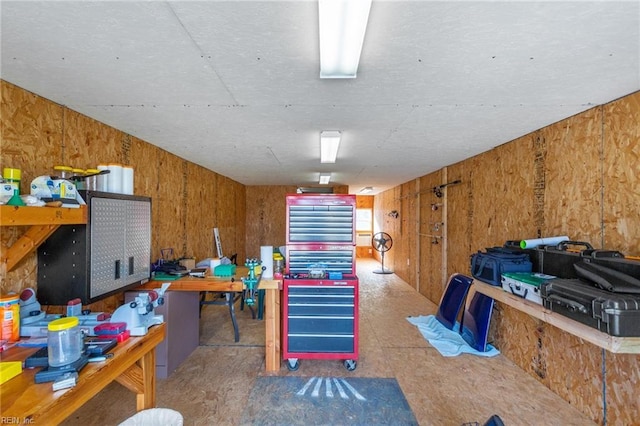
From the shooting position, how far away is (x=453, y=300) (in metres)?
3.57

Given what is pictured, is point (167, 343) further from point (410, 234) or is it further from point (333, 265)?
point (410, 234)

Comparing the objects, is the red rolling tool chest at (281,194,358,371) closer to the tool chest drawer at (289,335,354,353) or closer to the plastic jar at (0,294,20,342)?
the tool chest drawer at (289,335,354,353)

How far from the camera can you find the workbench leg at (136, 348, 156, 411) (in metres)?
1.60

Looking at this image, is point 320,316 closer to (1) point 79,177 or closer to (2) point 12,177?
(1) point 79,177

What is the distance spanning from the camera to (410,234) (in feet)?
20.1

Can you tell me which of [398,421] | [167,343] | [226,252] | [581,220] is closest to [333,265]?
[398,421]

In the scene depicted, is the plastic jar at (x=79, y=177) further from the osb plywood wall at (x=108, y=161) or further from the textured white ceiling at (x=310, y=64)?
the textured white ceiling at (x=310, y=64)

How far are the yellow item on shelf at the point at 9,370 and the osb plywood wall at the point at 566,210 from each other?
3494 millimetres

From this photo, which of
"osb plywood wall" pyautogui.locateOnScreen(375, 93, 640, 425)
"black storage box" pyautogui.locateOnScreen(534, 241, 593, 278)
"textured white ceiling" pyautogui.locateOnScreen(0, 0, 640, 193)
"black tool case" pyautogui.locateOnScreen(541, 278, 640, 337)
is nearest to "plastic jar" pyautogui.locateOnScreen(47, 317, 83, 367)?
"textured white ceiling" pyautogui.locateOnScreen(0, 0, 640, 193)

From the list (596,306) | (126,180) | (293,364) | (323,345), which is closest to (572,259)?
(596,306)

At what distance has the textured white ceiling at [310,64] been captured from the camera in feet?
3.61

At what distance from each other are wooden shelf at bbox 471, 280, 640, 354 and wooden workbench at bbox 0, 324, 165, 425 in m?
2.55

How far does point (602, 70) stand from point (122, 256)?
11.3 ft

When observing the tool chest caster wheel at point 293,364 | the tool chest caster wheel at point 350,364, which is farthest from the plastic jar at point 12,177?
the tool chest caster wheel at point 350,364
